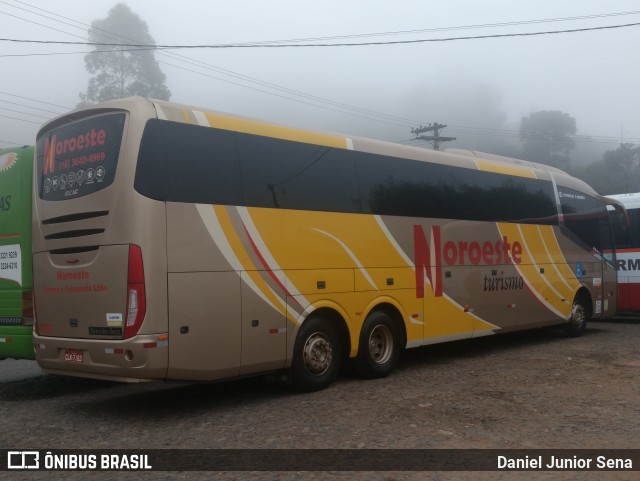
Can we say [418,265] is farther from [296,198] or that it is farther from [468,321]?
[296,198]

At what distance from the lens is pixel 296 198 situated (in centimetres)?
845

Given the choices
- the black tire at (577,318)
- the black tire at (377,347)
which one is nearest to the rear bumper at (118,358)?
the black tire at (377,347)

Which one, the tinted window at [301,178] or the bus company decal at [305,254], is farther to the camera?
the bus company decal at [305,254]

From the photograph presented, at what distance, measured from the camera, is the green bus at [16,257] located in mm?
8766

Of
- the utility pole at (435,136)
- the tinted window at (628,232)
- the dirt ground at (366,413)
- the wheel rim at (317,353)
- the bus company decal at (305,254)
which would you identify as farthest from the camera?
the utility pole at (435,136)

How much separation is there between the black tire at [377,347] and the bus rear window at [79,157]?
405cm

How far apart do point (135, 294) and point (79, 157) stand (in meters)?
1.89

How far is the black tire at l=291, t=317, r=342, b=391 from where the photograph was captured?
8.28 m

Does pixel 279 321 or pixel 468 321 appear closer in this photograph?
pixel 279 321

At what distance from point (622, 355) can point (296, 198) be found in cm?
648

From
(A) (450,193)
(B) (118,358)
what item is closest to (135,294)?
(B) (118,358)

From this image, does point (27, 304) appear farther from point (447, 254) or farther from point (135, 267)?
point (447, 254)

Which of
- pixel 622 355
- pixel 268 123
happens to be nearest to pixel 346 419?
pixel 268 123

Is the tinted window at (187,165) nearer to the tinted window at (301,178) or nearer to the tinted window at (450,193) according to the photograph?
the tinted window at (301,178)
